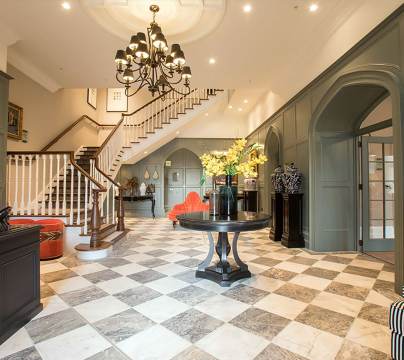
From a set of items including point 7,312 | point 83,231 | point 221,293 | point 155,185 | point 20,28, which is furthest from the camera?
point 155,185

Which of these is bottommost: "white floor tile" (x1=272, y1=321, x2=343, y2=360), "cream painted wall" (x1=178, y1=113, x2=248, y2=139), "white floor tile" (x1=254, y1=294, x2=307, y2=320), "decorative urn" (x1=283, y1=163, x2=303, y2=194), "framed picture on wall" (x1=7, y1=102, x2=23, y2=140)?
"white floor tile" (x1=254, y1=294, x2=307, y2=320)

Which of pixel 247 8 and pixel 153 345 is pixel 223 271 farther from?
pixel 247 8

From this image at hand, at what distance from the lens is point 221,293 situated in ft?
8.02

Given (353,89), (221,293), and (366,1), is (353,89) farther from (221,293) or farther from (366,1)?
(221,293)

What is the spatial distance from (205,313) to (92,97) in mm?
8938

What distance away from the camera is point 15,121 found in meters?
4.73

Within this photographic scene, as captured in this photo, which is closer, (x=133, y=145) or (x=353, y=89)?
(x=353, y=89)

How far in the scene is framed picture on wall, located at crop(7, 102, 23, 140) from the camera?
14.9 feet

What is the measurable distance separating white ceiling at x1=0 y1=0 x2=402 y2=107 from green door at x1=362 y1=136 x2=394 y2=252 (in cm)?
170

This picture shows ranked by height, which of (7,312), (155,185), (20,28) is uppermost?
(20,28)

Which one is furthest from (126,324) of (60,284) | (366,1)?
(366,1)

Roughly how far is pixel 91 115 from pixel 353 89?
8231mm

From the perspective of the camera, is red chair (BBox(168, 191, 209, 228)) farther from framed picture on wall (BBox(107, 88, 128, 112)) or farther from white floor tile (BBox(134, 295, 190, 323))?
framed picture on wall (BBox(107, 88, 128, 112))

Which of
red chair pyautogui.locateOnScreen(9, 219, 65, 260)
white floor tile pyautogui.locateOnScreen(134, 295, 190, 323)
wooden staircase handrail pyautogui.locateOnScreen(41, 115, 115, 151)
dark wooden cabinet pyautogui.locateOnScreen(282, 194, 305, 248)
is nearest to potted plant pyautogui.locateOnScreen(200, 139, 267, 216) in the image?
white floor tile pyautogui.locateOnScreen(134, 295, 190, 323)
